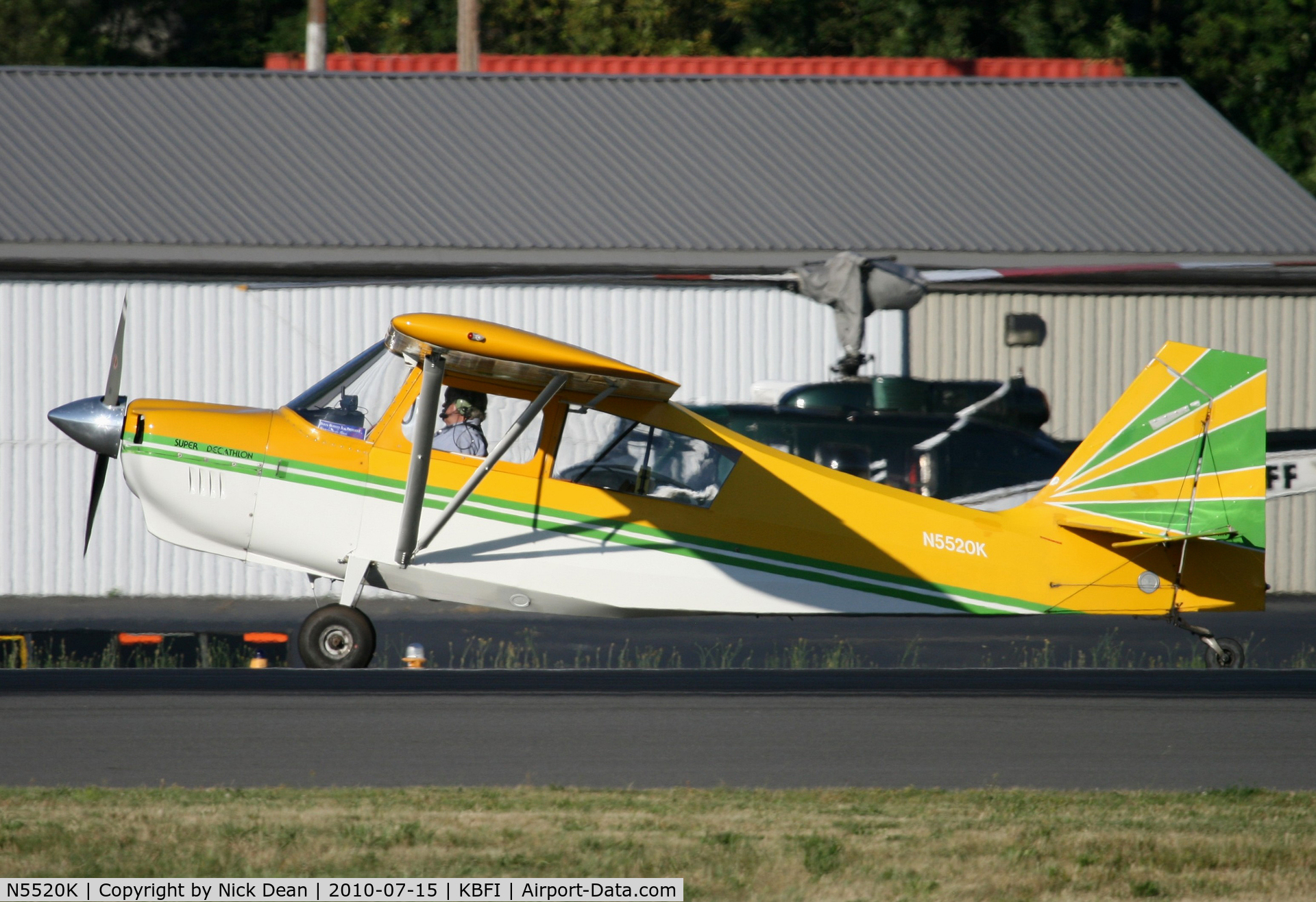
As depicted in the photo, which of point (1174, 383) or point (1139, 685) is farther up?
point (1174, 383)

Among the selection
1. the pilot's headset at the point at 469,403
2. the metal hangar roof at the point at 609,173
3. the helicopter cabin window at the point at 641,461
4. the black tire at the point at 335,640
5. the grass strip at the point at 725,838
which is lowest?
the grass strip at the point at 725,838

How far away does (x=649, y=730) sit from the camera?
773cm

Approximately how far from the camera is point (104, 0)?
3612 cm

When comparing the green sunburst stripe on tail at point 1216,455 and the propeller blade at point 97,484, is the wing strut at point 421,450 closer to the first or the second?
the propeller blade at point 97,484

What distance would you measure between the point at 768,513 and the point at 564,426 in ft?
4.70

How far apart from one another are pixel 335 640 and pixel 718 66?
16956 mm

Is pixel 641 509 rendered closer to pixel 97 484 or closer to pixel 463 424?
pixel 463 424

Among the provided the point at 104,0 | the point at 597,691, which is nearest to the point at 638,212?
the point at 597,691

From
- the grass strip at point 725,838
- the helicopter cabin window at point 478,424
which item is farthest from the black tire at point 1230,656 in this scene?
the helicopter cabin window at point 478,424

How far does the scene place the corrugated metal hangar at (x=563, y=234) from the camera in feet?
55.1

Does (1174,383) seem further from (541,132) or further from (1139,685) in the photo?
(541,132)

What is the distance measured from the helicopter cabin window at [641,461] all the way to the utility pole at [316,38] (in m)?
14.7

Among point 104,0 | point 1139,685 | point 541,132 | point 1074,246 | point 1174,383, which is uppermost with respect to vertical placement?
point 104,0

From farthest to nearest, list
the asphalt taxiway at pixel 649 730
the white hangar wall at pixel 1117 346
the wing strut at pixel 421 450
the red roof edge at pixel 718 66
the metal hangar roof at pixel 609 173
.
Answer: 1. the red roof edge at pixel 718 66
2. the white hangar wall at pixel 1117 346
3. the metal hangar roof at pixel 609 173
4. the wing strut at pixel 421 450
5. the asphalt taxiway at pixel 649 730
